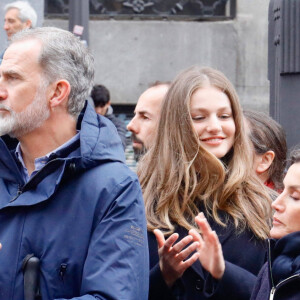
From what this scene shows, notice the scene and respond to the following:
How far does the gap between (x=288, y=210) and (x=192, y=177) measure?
64 cm

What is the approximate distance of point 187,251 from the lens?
11.4 ft

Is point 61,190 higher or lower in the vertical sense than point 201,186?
higher

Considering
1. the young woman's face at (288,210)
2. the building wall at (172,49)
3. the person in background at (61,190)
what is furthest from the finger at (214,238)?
the building wall at (172,49)

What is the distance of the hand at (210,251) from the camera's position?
3459mm

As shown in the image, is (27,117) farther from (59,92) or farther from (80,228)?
(80,228)

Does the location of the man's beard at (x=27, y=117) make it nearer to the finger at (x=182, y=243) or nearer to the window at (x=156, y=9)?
the finger at (x=182, y=243)

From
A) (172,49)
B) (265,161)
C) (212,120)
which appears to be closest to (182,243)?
(212,120)

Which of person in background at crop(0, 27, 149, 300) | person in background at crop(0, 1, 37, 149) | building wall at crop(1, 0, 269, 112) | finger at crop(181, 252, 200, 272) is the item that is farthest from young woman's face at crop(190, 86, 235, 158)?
building wall at crop(1, 0, 269, 112)

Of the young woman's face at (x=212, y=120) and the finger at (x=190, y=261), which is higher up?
the young woman's face at (x=212, y=120)

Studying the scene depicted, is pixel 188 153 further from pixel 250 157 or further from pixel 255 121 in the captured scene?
pixel 255 121

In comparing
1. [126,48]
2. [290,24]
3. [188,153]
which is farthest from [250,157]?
[126,48]

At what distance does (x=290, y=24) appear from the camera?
17.4 ft

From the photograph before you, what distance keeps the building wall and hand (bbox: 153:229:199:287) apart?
10.6m

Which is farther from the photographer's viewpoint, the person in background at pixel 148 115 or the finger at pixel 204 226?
the person in background at pixel 148 115
